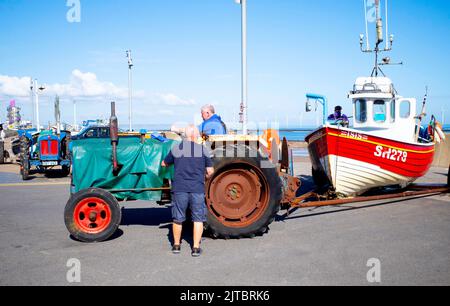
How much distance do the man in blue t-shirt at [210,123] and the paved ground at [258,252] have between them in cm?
165

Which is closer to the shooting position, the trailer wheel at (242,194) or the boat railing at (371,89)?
the trailer wheel at (242,194)

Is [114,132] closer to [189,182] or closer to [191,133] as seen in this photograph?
[191,133]

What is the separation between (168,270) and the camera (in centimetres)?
436

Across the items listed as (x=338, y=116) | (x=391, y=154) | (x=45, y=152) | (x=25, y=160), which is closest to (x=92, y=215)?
(x=391, y=154)

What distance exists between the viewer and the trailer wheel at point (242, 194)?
5.55 m

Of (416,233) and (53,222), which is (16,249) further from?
(416,233)

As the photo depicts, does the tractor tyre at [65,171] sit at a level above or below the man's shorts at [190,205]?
below

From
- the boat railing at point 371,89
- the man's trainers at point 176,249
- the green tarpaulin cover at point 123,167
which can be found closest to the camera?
the man's trainers at point 176,249

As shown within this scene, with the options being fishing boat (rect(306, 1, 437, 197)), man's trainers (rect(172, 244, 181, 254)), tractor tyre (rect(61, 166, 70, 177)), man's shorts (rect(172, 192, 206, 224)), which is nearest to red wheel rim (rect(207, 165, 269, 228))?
man's shorts (rect(172, 192, 206, 224))

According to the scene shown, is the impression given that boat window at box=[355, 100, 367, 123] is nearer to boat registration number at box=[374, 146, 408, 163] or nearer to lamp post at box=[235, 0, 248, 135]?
boat registration number at box=[374, 146, 408, 163]

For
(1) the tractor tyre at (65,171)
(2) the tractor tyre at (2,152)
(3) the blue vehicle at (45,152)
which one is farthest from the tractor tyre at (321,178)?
(2) the tractor tyre at (2,152)

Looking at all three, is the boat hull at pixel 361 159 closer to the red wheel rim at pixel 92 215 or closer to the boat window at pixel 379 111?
the boat window at pixel 379 111

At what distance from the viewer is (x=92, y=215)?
17.7 feet

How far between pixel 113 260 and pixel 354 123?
679 cm
